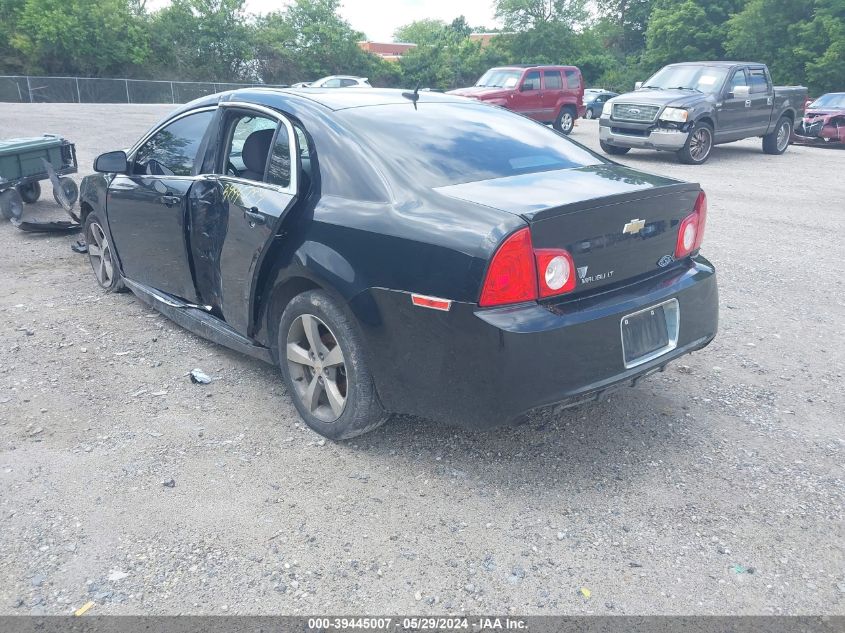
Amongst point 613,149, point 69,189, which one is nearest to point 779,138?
point 613,149

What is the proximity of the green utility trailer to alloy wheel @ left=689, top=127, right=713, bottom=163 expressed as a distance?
10.8m

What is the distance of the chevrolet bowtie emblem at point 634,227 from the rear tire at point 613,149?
40.7 ft

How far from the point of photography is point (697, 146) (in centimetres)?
1423

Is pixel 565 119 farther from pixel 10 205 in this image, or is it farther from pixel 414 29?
pixel 414 29

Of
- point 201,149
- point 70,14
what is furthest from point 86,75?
point 201,149

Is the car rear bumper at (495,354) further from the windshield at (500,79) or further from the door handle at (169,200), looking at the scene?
the windshield at (500,79)

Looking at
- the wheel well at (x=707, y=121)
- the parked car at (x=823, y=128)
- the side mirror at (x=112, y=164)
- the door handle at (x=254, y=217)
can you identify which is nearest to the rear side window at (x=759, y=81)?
the wheel well at (x=707, y=121)

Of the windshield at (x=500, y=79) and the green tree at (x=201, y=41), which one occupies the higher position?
the green tree at (x=201, y=41)

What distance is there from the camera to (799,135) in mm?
18328

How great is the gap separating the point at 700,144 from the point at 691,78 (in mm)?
1615

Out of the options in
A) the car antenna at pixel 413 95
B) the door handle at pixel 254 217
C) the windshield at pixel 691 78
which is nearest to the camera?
the door handle at pixel 254 217

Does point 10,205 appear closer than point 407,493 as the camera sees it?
No

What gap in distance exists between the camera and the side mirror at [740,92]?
1437cm

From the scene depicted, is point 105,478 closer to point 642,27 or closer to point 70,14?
point 70,14
